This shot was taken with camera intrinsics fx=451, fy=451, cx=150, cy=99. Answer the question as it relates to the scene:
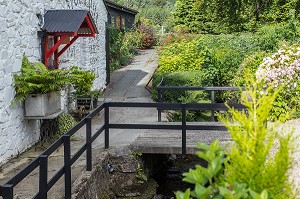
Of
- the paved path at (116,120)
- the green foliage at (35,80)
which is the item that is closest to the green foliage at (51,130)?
the paved path at (116,120)

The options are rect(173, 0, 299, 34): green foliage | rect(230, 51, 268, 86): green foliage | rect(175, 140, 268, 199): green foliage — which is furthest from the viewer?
rect(173, 0, 299, 34): green foliage

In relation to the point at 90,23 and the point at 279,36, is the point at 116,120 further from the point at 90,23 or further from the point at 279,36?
the point at 279,36

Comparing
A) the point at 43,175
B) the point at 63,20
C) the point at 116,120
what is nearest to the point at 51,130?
the point at 63,20

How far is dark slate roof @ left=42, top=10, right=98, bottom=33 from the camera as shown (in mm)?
8461

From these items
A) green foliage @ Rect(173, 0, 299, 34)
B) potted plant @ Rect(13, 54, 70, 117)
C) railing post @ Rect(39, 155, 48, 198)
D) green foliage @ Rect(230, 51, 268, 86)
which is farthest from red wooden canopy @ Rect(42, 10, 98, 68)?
green foliage @ Rect(173, 0, 299, 34)

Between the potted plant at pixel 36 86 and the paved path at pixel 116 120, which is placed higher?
the potted plant at pixel 36 86

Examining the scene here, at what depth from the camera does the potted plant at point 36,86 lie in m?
7.49

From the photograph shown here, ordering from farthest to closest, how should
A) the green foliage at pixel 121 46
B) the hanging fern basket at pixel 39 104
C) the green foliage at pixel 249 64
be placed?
the green foliage at pixel 121 46 → the green foliage at pixel 249 64 → the hanging fern basket at pixel 39 104

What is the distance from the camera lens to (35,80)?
752cm

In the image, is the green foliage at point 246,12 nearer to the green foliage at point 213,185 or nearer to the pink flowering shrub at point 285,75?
the pink flowering shrub at point 285,75

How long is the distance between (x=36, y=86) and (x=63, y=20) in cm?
183

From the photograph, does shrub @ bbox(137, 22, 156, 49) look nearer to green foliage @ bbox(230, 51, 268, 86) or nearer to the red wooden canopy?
green foliage @ bbox(230, 51, 268, 86)

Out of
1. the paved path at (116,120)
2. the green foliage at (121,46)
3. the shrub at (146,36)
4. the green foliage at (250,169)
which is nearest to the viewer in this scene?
the green foliage at (250,169)

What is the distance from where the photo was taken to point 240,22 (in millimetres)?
25281
